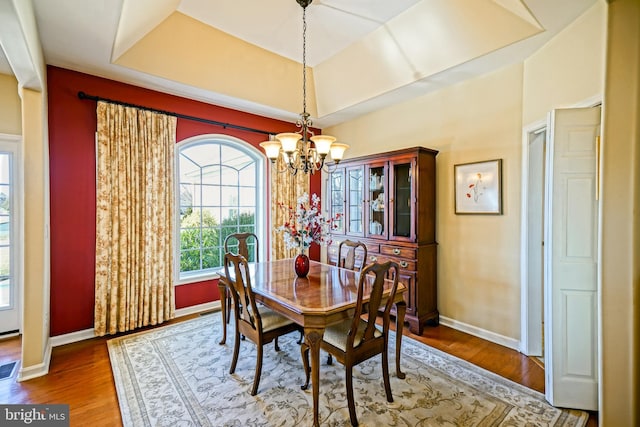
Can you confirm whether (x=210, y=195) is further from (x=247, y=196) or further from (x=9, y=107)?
(x=9, y=107)

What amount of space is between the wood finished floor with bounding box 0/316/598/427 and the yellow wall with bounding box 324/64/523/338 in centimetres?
38

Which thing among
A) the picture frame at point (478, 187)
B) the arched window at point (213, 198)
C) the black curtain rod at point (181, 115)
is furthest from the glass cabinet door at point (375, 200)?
the black curtain rod at point (181, 115)

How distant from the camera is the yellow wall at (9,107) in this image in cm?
309

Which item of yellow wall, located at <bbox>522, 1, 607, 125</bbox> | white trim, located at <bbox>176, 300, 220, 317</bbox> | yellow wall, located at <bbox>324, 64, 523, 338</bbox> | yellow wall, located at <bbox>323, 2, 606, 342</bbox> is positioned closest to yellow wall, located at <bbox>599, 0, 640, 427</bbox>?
yellow wall, located at <bbox>522, 1, 607, 125</bbox>

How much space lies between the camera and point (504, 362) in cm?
264

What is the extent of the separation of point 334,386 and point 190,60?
11.8ft

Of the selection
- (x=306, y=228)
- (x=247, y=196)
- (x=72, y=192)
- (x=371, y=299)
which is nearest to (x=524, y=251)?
(x=371, y=299)

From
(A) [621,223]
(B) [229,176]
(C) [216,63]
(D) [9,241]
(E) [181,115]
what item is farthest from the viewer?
(B) [229,176]

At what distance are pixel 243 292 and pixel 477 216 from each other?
2.66 meters

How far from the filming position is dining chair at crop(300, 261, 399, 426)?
1.86 m

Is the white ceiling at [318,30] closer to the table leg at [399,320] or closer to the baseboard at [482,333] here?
the table leg at [399,320]

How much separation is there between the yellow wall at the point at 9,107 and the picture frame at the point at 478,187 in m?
5.04

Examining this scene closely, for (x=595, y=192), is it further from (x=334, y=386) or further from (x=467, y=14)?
(x=334, y=386)

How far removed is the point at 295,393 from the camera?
2174 millimetres
